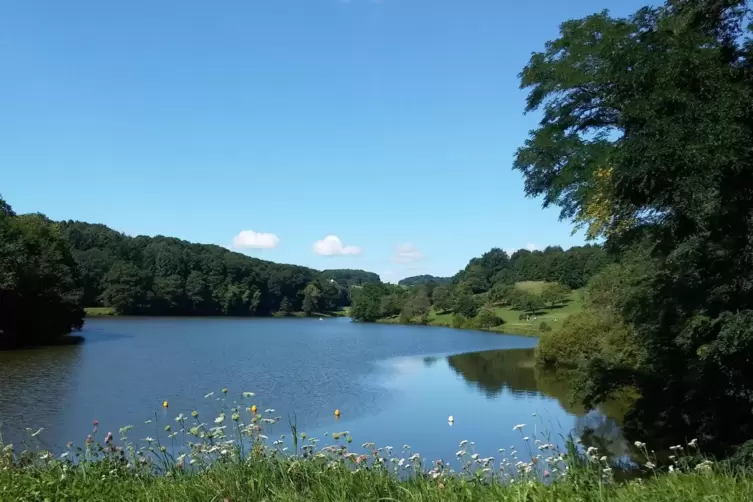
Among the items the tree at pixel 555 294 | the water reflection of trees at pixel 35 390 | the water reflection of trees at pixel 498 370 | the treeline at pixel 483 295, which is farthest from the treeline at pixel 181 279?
the water reflection of trees at pixel 498 370

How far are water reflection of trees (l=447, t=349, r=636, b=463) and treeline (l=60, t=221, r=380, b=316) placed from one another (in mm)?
67548

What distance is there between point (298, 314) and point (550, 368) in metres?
96.6

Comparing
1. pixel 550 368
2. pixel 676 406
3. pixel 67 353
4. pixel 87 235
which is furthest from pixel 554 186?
pixel 87 235

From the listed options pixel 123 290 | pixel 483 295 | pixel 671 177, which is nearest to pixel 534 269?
pixel 483 295

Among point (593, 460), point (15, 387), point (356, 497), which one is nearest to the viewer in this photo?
point (356, 497)

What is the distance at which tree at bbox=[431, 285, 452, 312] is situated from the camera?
108 m

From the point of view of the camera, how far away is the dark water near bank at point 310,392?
1700 cm

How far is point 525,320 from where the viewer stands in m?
85.8

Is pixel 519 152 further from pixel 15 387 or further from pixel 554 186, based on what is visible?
pixel 15 387

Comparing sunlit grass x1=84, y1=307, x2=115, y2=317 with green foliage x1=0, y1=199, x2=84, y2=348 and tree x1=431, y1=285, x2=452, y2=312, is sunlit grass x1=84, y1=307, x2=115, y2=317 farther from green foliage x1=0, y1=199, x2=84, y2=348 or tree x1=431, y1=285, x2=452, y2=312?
tree x1=431, y1=285, x2=452, y2=312

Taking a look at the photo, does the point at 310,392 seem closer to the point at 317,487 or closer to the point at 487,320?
the point at 317,487

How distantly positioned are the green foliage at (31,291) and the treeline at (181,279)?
3930 cm

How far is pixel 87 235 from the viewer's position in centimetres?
11138

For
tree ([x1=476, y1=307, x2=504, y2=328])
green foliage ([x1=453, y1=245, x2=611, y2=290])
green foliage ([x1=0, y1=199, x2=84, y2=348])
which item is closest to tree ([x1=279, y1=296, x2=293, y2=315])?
green foliage ([x1=453, y1=245, x2=611, y2=290])
